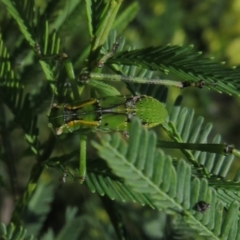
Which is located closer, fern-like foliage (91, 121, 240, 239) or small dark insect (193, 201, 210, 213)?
fern-like foliage (91, 121, 240, 239)

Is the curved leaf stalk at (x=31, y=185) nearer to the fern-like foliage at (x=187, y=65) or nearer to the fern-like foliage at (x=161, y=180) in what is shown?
the fern-like foliage at (x=187, y=65)

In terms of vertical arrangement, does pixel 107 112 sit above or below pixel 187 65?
below

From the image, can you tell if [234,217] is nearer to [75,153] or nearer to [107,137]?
[107,137]

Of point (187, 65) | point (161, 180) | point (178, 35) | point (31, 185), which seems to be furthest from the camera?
point (178, 35)

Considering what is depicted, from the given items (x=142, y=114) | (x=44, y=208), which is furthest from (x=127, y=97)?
(x=44, y=208)

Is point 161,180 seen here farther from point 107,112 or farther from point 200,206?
point 107,112

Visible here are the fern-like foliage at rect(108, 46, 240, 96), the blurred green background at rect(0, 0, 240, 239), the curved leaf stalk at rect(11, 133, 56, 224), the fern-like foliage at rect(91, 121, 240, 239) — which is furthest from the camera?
the blurred green background at rect(0, 0, 240, 239)

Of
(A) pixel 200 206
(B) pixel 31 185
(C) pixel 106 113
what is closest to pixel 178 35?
(C) pixel 106 113

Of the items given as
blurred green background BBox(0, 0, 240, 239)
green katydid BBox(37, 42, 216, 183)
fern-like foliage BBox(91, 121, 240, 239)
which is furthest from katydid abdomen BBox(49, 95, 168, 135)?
blurred green background BBox(0, 0, 240, 239)

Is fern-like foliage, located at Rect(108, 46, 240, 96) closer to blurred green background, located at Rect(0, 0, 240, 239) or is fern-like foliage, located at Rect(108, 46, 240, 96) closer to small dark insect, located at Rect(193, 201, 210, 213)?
small dark insect, located at Rect(193, 201, 210, 213)
